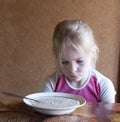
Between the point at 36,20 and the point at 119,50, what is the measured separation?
0.64 m

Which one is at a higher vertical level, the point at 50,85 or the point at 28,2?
the point at 28,2

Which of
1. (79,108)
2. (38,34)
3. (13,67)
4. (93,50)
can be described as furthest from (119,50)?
(79,108)

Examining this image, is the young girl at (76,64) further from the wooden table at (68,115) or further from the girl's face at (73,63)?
the wooden table at (68,115)

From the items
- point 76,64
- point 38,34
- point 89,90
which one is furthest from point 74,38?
point 38,34

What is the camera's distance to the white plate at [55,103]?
86 centimetres

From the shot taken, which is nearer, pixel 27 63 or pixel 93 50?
pixel 93 50

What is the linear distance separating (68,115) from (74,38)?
1.09 ft

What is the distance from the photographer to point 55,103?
36.6 inches

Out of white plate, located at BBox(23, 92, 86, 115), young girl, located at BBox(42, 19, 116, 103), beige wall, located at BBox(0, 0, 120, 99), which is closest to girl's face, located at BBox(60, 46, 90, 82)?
young girl, located at BBox(42, 19, 116, 103)

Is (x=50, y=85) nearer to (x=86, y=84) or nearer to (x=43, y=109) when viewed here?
(x=86, y=84)

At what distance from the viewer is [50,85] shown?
124 centimetres

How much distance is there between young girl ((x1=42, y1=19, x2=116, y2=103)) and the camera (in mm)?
1092

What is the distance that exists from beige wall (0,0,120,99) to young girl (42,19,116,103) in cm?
103

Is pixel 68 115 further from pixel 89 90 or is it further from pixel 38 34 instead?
pixel 38 34
